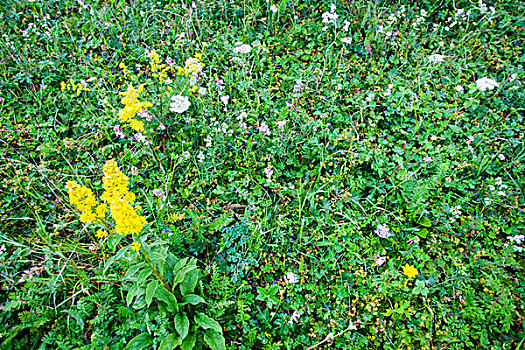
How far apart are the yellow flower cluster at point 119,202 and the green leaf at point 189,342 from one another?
0.97 metres

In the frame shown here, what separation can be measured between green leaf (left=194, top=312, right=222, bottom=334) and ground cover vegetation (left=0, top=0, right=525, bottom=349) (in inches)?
0.5

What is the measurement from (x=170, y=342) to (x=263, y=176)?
1.63m

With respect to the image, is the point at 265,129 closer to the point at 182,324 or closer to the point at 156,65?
the point at 156,65

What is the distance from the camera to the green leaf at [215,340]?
2.12m

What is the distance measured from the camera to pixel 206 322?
2.17m

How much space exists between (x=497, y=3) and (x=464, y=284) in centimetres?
374

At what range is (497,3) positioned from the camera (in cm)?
396

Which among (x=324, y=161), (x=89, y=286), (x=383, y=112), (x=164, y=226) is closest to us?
(x=89, y=286)

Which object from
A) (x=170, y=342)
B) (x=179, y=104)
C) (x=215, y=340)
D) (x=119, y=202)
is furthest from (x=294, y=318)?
(x=179, y=104)

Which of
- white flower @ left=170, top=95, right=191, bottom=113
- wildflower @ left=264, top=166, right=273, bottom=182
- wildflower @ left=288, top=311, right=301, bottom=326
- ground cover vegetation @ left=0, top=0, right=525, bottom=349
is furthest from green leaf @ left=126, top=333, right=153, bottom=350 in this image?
white flower @ left=170, top=95, right=191, bottom=113

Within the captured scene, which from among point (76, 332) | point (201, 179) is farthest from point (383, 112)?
point (76, 332)

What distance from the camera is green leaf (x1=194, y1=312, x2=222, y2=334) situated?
6.95 ft

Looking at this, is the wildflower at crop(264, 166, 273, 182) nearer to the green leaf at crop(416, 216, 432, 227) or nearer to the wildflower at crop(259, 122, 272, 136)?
the wildflower at crop(259, 122, 272, 136)

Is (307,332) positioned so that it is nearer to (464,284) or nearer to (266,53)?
(464,284)
